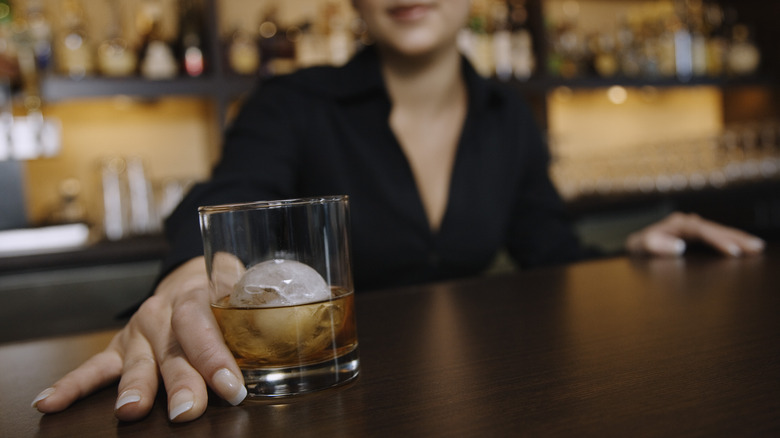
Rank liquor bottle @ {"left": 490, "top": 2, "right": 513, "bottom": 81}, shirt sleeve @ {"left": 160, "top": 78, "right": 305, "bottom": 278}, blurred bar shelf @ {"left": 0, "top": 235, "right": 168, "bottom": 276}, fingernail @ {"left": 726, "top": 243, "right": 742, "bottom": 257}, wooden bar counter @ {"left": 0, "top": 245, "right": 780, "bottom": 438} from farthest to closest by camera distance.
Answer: liquor bottle @ {"left": 490, "top": 2, "right": 513, "bottom": 81} → blurred bar shelf @ {"left": 0, "top": 235, "right": 168, "bottom": 276} → fingernail @ {"left": 726, "top": 243, "right": 742, "bottom": 257} → shirt sleeve @ {"left": 160, "top": 78, "right": 305, "bottom": 278} → wooden bar counter @ {"left": 0, "top": 245, "right": 780, "bottom": 438}

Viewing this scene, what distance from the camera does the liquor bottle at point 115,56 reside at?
2152mm

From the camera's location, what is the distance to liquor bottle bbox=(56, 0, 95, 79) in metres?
2.12

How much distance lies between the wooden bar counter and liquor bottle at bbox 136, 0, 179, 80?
1.67m

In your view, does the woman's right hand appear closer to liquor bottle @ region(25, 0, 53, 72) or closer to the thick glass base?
the thick glass base

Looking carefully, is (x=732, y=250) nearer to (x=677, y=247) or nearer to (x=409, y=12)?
(x=677, y=247)

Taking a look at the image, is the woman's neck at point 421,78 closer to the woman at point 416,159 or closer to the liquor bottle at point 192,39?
the woman at point 416,159

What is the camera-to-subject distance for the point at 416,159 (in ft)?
4.30

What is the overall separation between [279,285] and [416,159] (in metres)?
0.93

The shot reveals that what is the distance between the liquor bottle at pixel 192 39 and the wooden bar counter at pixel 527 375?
172 cm

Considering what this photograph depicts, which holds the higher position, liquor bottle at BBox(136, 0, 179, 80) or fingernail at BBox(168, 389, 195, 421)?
liquor bottle at BBox(136, 0, 179, 80)

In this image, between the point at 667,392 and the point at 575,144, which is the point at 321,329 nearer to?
the point at 667,392

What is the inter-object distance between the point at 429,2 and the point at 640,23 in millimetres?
2281

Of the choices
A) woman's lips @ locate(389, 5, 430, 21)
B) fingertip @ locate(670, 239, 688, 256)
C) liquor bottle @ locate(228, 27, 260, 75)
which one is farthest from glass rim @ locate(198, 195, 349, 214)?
liquor bottle @ locate(228, 27, 260, 75)

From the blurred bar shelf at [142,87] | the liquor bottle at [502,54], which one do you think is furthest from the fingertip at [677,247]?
the liquor bottle at [502,54]
